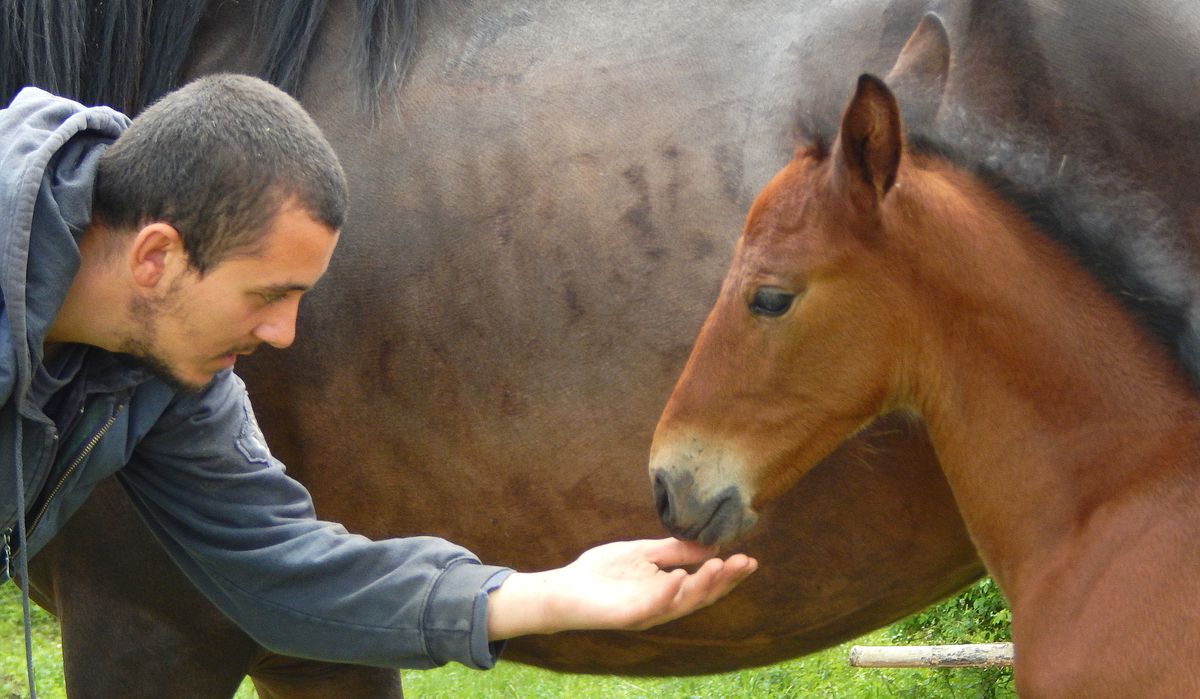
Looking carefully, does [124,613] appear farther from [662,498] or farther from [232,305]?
[662,498]

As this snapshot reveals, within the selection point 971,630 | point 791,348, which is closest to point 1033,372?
point 791,348

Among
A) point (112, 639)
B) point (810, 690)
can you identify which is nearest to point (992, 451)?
point (112, 639)

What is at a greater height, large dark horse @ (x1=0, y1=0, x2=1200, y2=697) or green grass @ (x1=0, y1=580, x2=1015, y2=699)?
large dark horse @ (x1=0, y1=0, x2=1200, y2=697)

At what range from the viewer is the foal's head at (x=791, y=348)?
7.90 ft

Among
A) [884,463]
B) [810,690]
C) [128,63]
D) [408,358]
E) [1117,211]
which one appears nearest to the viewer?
[1117,211]

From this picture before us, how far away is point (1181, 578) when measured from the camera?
2.21 metres

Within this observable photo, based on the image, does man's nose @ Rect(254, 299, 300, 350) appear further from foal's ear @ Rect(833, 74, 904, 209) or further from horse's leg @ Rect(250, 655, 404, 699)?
horse's leg @ Rect(250, 655, 404, 699)

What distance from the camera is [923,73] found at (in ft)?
8.07

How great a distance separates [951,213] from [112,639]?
1.98 meters

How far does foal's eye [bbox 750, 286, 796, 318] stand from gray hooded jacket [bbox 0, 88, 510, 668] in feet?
2.13

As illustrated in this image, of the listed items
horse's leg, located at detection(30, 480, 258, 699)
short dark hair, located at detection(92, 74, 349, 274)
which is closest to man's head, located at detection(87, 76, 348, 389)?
short dark hair, located at detection(92, 74, 349, 274)

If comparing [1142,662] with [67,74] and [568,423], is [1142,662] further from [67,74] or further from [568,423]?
[67,74]

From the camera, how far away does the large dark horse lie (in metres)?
2.74

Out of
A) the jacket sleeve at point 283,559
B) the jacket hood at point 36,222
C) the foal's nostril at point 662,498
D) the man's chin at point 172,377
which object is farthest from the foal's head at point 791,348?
the jacket hood at point 36,222
